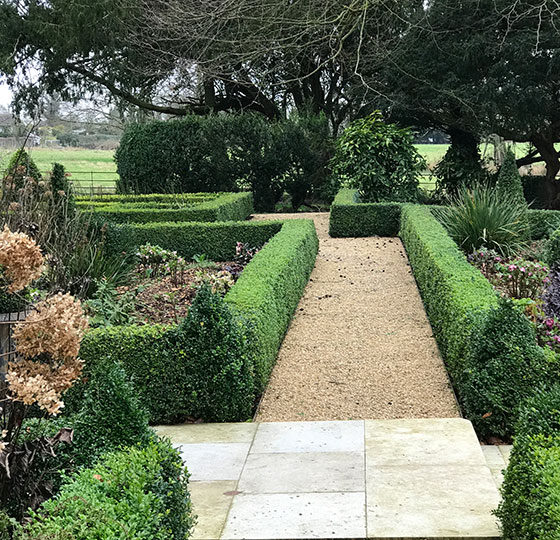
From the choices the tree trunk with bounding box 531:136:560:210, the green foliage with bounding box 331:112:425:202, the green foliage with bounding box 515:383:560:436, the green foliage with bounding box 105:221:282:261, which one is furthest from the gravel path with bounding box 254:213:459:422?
the tree trunk with bounding box 531:136:560:210

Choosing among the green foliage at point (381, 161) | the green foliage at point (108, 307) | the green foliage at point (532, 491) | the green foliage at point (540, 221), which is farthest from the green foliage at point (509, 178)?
the green foliage at point (532, 491)

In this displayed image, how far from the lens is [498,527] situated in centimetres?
360

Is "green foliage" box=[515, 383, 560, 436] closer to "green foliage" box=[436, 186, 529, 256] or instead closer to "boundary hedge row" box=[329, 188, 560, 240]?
"green foliage" box=[436, 186, 529, 256]

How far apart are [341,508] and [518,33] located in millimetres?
16083

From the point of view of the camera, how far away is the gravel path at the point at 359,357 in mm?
5969

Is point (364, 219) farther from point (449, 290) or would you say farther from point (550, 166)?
point (550, 166)

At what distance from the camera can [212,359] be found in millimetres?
5586

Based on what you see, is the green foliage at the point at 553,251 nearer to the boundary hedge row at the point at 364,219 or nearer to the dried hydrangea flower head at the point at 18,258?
the boundary hedge row at the point at 364,219

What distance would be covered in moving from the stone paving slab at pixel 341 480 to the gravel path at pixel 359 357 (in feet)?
2.16

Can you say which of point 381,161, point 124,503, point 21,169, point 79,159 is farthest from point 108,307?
point 79,159

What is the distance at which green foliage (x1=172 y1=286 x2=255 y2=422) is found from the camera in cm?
558

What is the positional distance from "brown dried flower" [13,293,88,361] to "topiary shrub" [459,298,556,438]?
3121mm

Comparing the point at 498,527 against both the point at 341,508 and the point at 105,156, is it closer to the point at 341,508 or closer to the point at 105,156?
the point at 341,508

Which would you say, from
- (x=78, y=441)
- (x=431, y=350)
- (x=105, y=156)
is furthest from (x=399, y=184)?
(x=105, y=156)
